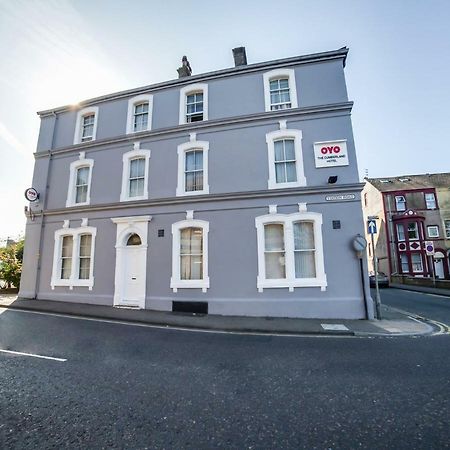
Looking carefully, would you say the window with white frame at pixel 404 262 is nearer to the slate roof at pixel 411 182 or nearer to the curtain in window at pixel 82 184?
the slate roof at pixel 411 182

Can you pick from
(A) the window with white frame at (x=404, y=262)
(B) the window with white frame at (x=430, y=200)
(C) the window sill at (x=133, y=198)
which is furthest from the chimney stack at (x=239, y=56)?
(B) the window with white frame at (x=430, y=200)

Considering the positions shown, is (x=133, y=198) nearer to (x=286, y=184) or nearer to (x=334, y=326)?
(x=286, y=184)

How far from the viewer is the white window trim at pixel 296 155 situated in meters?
10.5

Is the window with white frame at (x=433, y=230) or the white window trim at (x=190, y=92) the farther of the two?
the window with white frame at (x=433, y=230)

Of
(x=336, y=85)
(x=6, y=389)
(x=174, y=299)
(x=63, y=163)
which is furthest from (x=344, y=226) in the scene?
(x=63, y=163)

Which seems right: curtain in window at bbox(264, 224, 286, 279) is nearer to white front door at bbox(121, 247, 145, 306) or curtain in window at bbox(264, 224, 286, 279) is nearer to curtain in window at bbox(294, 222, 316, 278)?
curtain in window at bbox(294, 222, 316, 278)

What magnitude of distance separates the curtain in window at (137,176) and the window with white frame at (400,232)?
3080 centimetres

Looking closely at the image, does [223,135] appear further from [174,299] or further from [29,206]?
[29,206]

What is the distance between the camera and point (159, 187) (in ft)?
39.3

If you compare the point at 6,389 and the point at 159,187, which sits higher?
the point at 159,187

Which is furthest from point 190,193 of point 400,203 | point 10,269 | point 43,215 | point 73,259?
point 400,203

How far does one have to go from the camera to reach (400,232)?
30375 mm

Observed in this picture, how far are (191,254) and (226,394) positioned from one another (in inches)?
298

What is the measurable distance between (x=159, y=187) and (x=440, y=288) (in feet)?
75.9
